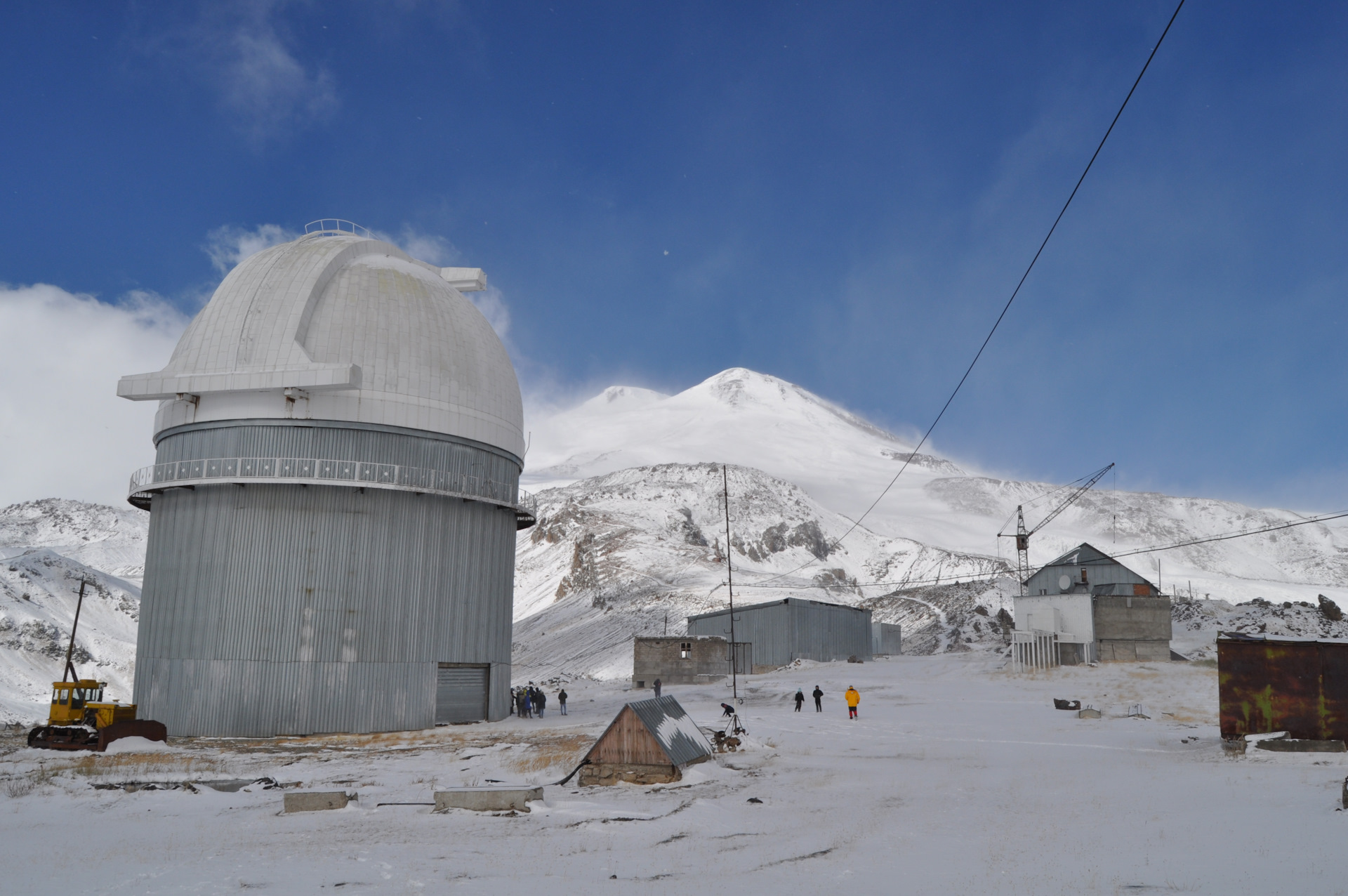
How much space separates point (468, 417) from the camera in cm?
3634

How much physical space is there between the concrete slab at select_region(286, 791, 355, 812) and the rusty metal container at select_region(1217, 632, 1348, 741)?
1871 centimetres

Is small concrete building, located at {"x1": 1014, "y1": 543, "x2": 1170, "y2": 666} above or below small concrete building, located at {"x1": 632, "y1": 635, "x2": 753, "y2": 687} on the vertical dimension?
above

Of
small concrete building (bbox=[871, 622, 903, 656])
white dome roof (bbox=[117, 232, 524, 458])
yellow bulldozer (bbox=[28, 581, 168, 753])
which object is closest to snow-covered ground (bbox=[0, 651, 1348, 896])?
yellow bulldozer (bbox=[28, 581, 168, 753])

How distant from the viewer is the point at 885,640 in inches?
3147

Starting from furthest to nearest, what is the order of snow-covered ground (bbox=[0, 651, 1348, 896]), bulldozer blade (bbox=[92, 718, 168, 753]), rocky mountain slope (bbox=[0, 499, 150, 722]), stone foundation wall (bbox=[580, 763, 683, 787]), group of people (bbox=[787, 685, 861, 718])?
rocky mountain slope (bbox=[0, 499, 150, 722]), group of people (bbox=[787, 685, 861, 718]), bulldozer blade (bbox=[92, 718, 168, 753]), stone foundation wall (bbox=[580, 763, 683, 787]), snow-covered ground (bbox=[0, 651, 1348, 896])

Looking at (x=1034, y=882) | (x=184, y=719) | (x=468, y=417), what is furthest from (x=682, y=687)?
(x=1034, y=882)

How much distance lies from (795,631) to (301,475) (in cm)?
3693

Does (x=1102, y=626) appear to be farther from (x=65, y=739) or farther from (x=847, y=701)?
(x=65, y=739)

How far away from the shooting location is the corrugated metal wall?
31.9 meters

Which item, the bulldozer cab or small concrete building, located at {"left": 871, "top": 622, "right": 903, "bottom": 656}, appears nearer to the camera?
the bulldozer cab

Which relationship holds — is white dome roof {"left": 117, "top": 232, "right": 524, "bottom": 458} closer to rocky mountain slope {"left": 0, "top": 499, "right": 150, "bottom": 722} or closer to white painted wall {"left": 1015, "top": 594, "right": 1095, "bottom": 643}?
rocky mountain slope {"left": 0, "top": 499, "right": 150, "bottom": 722}

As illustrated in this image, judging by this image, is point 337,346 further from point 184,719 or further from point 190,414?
point 184,719

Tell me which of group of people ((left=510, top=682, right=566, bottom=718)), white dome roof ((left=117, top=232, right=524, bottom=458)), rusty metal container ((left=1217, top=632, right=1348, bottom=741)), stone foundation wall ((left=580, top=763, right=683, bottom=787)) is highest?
white dome roof ((left=117, top=232, right=524, bottom=458))

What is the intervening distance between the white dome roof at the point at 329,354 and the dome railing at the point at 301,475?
5.17 feet
